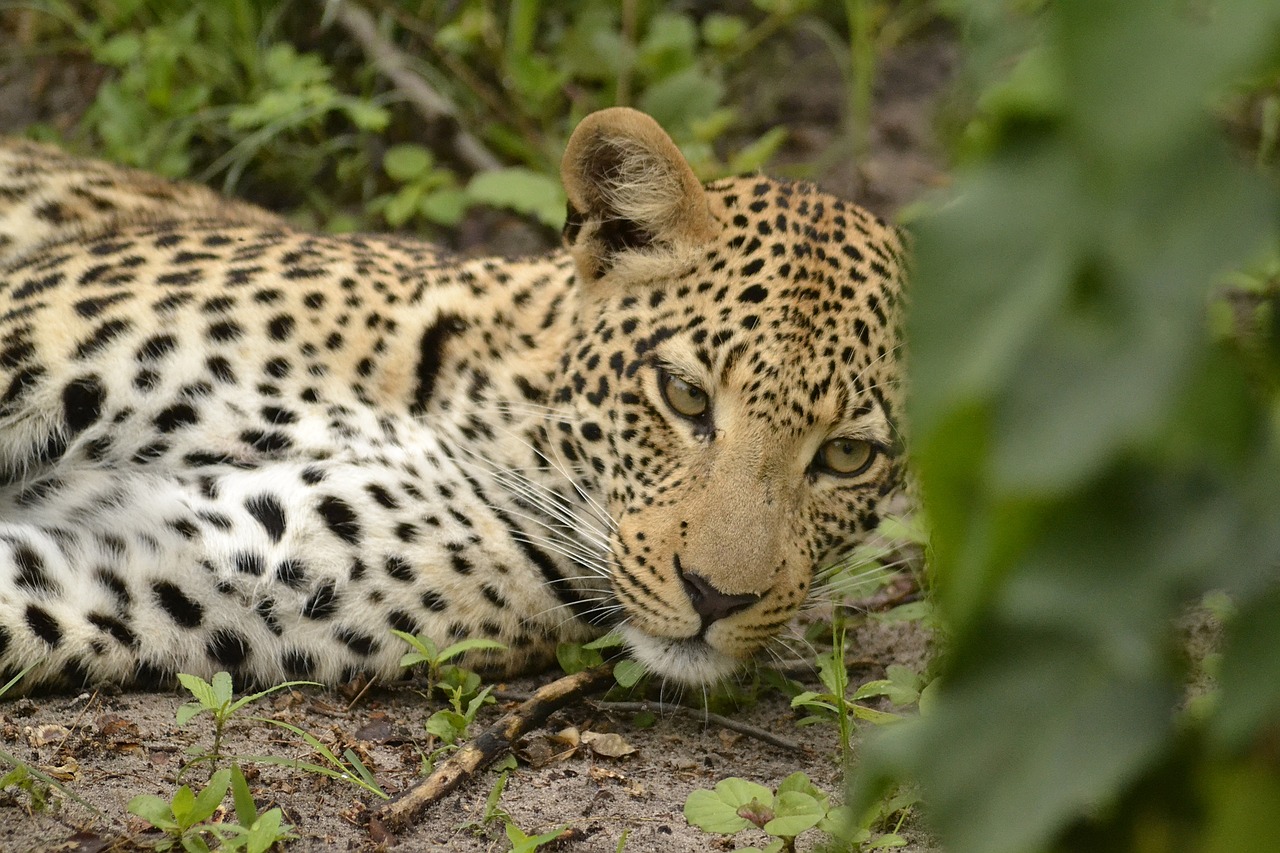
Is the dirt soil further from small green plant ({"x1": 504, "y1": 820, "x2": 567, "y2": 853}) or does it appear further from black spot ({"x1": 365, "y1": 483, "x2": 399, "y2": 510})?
black spot ({"x1": 365, "y1": 483, "x2": 399, "y2": 510})

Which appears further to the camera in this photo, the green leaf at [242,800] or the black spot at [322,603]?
the black spot at [322,603]

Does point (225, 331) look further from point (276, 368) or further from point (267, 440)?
point (267, 440)

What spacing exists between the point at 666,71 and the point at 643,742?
4166mm

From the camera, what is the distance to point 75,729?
3.30m

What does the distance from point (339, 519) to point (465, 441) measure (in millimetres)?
465

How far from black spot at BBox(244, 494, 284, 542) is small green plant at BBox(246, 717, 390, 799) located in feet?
2.13

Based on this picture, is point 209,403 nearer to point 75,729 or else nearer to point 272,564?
point 272,564

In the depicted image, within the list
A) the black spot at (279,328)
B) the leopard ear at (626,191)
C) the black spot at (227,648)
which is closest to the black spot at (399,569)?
the black spot at (227,648)

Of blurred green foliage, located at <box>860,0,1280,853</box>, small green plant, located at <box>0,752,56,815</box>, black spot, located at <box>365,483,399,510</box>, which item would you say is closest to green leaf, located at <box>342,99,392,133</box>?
black spot, located at <box>365,483,399,510</box>

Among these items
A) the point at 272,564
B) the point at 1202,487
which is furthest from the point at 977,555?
the point at 272,564

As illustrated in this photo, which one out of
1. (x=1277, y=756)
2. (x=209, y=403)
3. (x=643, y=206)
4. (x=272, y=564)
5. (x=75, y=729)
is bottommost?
(x=75, y=729)

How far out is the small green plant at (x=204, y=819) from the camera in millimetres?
2721

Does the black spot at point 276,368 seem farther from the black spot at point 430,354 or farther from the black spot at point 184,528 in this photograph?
the black spot at point 184,528

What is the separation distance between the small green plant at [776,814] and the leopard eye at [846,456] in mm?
1032
